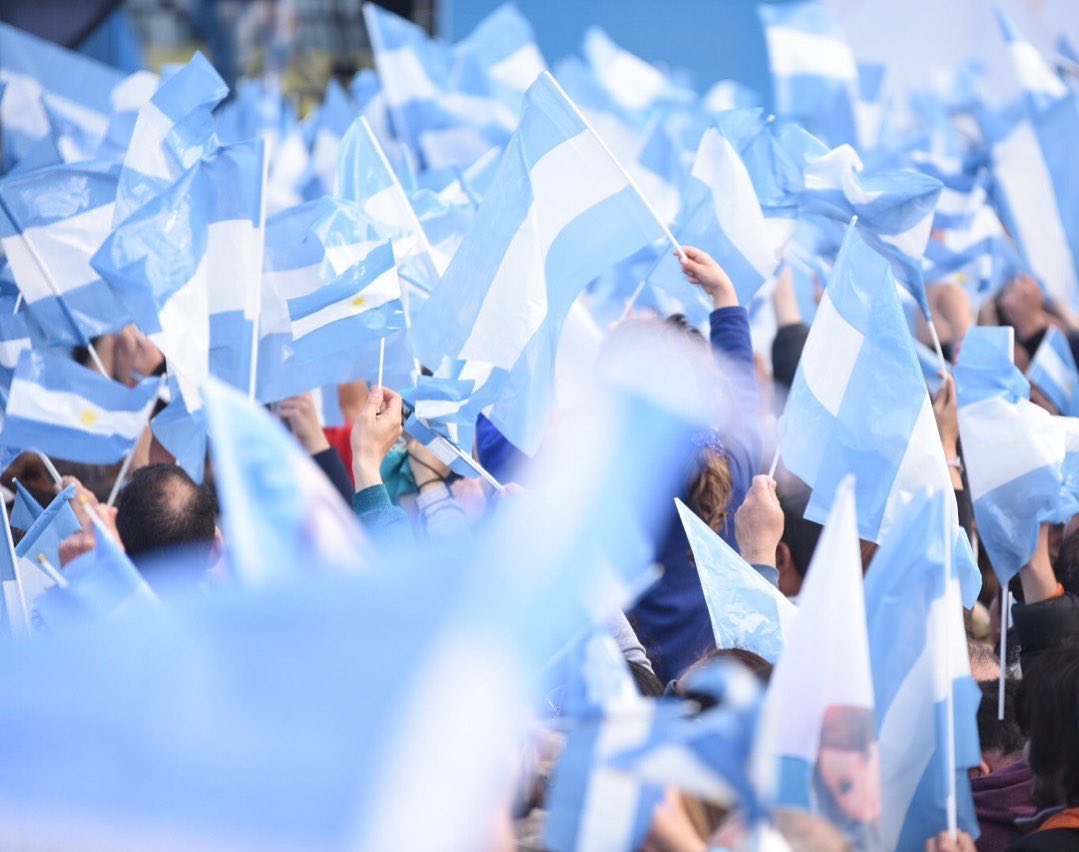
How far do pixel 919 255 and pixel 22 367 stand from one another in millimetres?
2390

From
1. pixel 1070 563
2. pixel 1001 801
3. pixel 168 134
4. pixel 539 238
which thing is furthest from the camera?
pixel 168 134

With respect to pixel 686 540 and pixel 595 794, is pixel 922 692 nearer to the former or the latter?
pixel 595 794

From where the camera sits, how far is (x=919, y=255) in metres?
3.81

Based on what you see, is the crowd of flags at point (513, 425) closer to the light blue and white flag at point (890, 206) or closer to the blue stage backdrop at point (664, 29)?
the light blue and white flag at point (890, 206)

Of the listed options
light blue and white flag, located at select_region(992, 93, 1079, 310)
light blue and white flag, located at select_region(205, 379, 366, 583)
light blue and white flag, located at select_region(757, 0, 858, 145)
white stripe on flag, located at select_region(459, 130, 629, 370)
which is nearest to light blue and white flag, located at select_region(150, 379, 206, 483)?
white stripe on flag, located at select_region(459, 130, 629, 370)

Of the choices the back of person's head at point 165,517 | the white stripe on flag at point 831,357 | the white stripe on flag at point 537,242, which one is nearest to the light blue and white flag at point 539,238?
the white stripe on flag at point 537,242

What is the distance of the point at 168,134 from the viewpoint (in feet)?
12.8

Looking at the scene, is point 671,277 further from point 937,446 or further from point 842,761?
point 842,761

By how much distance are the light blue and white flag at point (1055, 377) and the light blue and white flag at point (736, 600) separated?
1.81 meters

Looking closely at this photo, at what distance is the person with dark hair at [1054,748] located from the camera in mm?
2145

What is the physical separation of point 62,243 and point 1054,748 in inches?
119

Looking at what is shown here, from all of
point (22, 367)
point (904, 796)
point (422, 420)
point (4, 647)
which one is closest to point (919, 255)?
point (422, 420)

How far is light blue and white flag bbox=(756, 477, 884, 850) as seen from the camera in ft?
6.66

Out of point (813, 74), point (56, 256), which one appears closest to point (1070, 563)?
point (56, 256)
